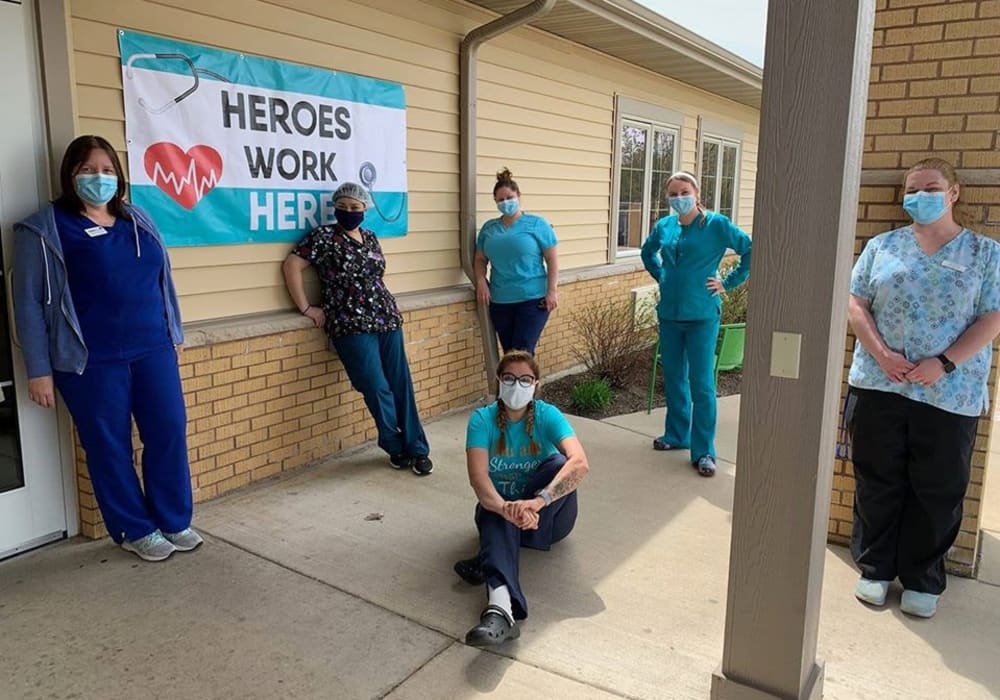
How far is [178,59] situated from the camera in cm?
380

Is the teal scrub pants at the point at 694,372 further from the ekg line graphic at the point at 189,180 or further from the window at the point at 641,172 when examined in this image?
the window at the point at 641,172

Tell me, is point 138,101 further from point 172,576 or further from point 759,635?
point 759,635

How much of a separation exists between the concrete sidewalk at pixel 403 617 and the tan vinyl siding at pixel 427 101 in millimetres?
1337

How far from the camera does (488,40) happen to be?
562cm

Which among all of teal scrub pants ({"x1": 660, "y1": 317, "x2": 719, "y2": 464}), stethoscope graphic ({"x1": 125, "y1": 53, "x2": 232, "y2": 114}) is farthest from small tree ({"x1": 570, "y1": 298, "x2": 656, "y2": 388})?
stethoscope graphic ({"x1": 125, "y1": 53, "x2": 232, "y2": 114})

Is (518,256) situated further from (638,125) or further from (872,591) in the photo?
(638,125)

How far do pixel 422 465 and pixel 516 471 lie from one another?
137 centimetres

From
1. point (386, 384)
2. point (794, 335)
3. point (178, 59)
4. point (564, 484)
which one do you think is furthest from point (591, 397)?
point (794, 335)

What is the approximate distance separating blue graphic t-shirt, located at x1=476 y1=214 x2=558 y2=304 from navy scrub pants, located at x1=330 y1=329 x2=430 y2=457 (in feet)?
3.49

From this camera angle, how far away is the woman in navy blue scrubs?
3119mm

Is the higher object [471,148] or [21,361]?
[471,148]

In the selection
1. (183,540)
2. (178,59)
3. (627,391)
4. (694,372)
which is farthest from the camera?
(627,391)

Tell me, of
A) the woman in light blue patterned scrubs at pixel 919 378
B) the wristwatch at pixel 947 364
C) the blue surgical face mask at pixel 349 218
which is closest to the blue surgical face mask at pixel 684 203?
→ the woman in light blue patterned scrubs at pixel 919 378

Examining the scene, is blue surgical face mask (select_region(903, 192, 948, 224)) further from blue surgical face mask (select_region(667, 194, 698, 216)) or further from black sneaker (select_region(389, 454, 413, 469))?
black sneaker (select_region(389, 454, 413, 469))
